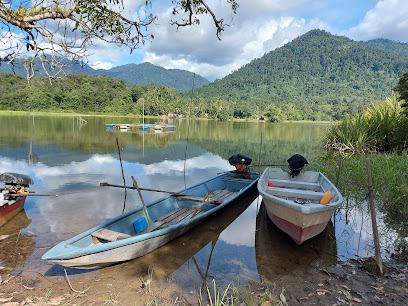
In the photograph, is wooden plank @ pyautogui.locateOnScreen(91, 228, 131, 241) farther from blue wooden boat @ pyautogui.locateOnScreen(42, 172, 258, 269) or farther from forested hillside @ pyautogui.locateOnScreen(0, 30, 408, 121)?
forested hillside @ pyautogui.locateOnScreen(0, 30, 408, 121)

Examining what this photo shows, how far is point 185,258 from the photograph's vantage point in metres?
4.81

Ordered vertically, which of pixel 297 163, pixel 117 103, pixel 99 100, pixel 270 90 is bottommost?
pixel 297 163

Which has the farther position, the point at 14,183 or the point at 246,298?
the point at 14,183

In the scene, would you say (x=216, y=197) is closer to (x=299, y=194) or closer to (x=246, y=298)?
(x=299, y=194)

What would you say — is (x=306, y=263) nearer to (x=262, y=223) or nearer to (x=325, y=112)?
(x=262, y=223)

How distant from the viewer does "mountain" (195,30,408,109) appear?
11950 cm

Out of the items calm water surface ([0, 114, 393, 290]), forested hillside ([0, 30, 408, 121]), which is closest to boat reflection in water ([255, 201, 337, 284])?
calm water surface ([0, 114, 393, 290])

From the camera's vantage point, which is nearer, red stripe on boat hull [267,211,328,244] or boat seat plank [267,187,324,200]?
red stripe on boat hull [267,211,328,244]

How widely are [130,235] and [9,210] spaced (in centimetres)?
309

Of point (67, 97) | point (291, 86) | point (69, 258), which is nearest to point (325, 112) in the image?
point (291, 86)

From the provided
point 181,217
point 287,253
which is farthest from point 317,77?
point 287,253

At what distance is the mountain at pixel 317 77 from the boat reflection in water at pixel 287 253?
10485 centimetres

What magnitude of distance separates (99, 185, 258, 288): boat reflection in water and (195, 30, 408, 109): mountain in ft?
345

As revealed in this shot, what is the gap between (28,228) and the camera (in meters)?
5.71
